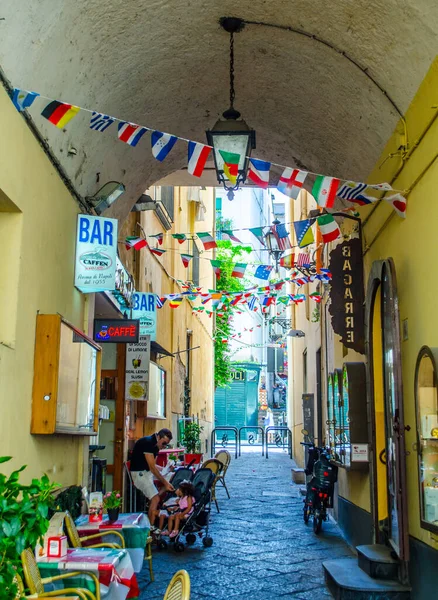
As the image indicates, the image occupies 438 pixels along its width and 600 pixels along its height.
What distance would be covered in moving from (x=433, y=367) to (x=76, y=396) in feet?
10.1

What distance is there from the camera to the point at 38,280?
5336 mm

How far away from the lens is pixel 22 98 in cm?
466

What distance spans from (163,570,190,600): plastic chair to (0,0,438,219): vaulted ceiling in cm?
319

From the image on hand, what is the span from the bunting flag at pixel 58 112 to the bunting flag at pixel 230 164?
155 cm

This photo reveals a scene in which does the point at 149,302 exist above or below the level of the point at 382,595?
above

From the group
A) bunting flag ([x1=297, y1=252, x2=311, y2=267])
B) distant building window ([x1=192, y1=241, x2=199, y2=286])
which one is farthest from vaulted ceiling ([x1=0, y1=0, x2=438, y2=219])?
distant building window ([x1=192, y1=241, x2=199, y2=286])

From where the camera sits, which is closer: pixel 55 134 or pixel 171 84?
pixel 55 134

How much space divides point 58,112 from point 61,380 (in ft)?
6.65

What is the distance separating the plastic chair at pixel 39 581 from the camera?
3936 millimetres

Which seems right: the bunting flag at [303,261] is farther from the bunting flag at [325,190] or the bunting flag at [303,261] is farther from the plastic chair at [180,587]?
the plastic chair at [180,587]

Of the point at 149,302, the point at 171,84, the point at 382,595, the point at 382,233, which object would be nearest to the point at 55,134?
the point at 171,84

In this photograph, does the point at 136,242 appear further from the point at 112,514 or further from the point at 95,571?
the point at 95,571

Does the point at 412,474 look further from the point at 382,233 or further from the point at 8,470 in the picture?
the point at 8,470

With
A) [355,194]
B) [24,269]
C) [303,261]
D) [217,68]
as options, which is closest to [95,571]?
[24,269]
